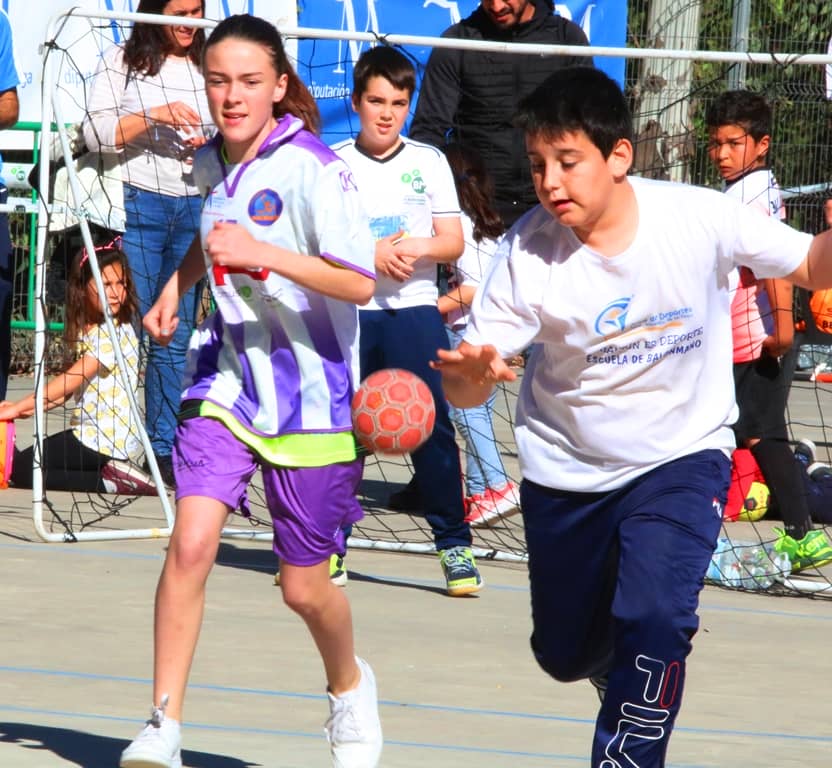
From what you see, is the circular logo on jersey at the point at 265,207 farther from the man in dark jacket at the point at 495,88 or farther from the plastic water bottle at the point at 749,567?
the man in dark jacket at the point at 495,88

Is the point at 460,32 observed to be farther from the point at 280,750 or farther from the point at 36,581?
the point at 280,750

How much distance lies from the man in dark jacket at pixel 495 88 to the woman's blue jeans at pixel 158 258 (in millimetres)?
1295

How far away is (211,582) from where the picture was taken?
267 inches

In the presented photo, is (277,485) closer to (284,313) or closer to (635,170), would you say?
(284,313)

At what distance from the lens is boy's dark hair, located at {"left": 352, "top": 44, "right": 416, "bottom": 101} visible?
6570mm

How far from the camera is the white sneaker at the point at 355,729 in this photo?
13.9 feet

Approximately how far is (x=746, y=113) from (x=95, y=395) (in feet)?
11.6

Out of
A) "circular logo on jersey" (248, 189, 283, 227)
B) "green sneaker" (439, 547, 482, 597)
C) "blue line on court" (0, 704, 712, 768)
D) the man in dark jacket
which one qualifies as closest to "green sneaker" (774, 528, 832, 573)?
"green sneaker" (439, 547, 482, 597)

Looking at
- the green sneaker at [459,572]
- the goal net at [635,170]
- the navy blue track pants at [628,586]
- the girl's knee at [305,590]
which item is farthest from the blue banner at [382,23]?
the navy blue track pants at [628,586]

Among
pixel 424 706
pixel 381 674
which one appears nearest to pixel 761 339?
pixel 381 674

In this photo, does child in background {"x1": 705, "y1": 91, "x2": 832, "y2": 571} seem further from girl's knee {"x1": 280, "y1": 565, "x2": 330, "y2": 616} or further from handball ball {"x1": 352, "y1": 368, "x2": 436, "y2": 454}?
girl's knee {"x1": 280, "y1": 565, "x2": 330, "y2": 616}

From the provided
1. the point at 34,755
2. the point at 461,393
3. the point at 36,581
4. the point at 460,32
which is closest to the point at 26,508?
the point at 36,581

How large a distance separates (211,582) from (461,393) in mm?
3062

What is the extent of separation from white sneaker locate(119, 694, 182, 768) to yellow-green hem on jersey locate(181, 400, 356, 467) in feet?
2.25
